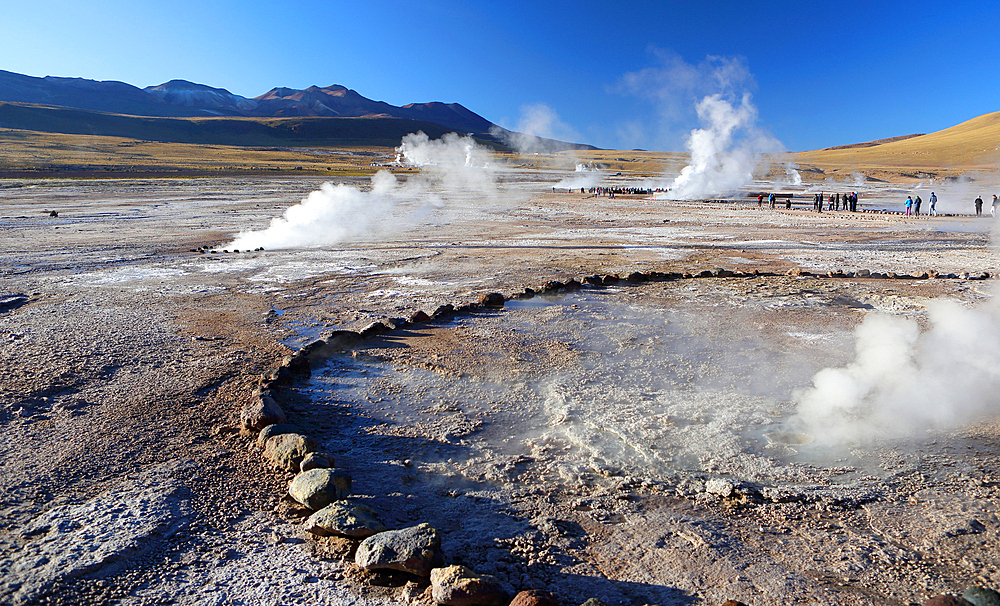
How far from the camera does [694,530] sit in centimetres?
341

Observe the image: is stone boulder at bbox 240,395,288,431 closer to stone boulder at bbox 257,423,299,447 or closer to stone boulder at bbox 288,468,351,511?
stone boulder at bbox 257,423,299,447

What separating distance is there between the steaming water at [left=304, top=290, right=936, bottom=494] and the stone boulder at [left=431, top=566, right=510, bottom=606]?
134 cm

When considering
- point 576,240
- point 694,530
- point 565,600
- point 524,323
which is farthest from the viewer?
point 576,240

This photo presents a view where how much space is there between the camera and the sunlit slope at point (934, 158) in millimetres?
70938

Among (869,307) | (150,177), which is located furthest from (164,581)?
(150,177)

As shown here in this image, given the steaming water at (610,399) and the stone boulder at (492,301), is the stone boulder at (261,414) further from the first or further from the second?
the stone boulder at (492,301)

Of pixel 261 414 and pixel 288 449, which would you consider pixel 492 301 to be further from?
pixel 288 449

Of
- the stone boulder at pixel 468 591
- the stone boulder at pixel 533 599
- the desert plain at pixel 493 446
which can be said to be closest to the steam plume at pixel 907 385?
the desert plain at pixel 493 446

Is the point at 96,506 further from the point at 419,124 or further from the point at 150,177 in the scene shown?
the point at 419,124

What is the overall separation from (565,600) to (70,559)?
8.20ft

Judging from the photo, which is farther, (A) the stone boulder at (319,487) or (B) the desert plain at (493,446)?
(A) the stone boulder at (319,487)

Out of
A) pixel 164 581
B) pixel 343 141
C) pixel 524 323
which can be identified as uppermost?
pixel 343 141

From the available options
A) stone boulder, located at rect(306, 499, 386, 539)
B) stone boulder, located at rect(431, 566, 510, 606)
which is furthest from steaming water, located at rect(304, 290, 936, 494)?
stone boulder, located at rect(431, 566, 510, 606)

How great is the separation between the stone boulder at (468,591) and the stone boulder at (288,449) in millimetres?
1719
